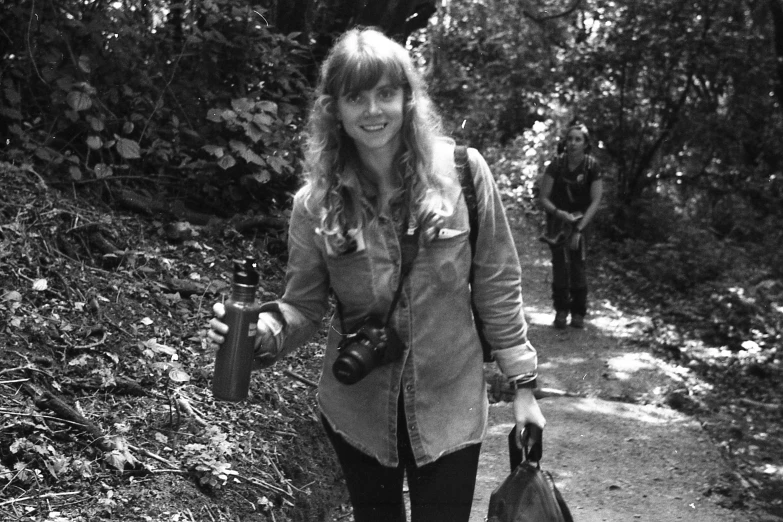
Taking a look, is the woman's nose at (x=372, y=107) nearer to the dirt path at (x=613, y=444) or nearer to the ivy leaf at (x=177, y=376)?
the ivy leaf at (x=177, y=376)

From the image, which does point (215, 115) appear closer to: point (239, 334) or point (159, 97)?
point (159, 97)

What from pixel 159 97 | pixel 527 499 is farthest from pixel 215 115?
pixel 527 499

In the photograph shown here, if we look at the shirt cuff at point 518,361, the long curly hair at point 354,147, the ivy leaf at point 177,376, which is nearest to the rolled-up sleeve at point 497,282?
the shirt cuff at point 518,361

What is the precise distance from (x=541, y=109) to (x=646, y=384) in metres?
13.0

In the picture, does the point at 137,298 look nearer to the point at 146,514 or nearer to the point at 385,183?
the point at 146,514

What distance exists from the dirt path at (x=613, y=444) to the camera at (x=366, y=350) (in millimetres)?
2677

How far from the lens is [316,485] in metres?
4.83

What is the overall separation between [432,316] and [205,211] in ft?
16.6

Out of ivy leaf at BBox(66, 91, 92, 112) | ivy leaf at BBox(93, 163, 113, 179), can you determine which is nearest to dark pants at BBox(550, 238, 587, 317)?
ivy leaf at BBox(93, 163, 113, 179)

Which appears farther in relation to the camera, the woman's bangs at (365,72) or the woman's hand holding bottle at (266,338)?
the woman's hand holding bottle at (266,338)

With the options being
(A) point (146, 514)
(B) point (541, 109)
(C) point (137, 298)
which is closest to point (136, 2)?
(C) point (137, 298)

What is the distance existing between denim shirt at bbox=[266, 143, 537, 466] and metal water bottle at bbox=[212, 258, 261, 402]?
26 centimetres

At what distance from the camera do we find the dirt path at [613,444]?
17.6 ft

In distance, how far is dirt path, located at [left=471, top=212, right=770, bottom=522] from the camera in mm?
5379
